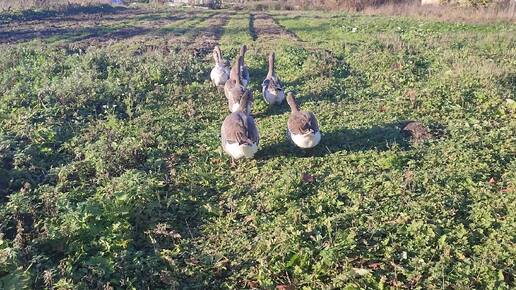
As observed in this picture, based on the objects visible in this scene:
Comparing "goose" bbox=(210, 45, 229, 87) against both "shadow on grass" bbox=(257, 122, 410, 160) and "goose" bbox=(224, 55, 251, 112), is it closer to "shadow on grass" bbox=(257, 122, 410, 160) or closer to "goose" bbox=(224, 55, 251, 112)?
"goose" bbox=(224, 55, 251, 112)

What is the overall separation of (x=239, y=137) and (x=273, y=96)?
326 cm

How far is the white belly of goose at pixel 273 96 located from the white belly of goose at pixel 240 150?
9.75 ft

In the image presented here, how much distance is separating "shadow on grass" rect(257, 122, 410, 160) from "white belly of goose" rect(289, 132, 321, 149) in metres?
0.27

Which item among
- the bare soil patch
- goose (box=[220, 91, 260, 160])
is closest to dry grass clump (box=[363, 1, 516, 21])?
the bare soil patch

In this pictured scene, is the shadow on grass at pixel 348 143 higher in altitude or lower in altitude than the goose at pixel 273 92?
lower

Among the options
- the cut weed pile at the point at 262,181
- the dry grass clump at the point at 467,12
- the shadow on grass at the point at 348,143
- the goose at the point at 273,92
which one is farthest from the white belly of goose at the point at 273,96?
the dry grass clump at the point at 467,12

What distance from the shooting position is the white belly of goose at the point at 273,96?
10273 mm

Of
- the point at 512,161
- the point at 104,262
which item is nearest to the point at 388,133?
the point at 512,161

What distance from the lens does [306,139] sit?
24.7 ft

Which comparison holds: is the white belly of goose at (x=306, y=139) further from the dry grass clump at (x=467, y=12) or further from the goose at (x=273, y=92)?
the dry grass clump at (x=467, y=12)

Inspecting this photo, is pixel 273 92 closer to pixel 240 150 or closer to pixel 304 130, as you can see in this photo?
pixel 304 130

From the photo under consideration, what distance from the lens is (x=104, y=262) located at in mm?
5332

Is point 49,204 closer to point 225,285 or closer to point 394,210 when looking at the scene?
point 225,285

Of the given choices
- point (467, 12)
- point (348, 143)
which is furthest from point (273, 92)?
point (467, 12)
